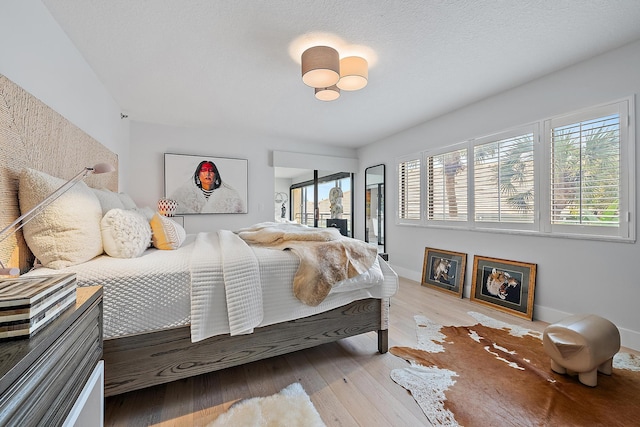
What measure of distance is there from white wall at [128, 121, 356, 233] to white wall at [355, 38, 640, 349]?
260 centimetres

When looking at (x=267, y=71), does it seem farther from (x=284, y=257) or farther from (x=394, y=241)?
(x=394, y=241)

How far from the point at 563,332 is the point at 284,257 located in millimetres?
1760

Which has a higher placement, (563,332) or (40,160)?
(40,160)

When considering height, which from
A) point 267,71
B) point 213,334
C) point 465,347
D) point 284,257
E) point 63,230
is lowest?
point 465,347

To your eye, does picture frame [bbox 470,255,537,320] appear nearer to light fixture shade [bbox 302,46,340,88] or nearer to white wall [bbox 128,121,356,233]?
light fixture shade [bbox 302,46,340,88]

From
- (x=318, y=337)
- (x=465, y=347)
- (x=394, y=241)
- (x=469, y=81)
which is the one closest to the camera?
(x=318, y=337)

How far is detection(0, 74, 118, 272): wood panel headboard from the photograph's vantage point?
1.25m

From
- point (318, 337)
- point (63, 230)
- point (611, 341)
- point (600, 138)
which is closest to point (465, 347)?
point (611, 341)

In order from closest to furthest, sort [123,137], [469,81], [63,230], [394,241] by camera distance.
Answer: [63,230] → [469,81] → [123,137] → [394,241]

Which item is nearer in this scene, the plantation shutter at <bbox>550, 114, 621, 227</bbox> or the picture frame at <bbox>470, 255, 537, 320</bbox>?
the plantation shutter at <bbox>550, 114, 621, 227</bbox>

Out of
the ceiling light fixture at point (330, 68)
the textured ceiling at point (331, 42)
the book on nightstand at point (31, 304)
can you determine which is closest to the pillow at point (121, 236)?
the book on nightstand at point (31, 304)

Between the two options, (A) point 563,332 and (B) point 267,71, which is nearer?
(A) point 563,332

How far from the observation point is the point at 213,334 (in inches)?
54.9

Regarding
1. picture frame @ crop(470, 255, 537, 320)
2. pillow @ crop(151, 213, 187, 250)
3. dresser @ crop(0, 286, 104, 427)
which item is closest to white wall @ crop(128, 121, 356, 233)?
pillow @ crop(151, 213, 187, 250)
